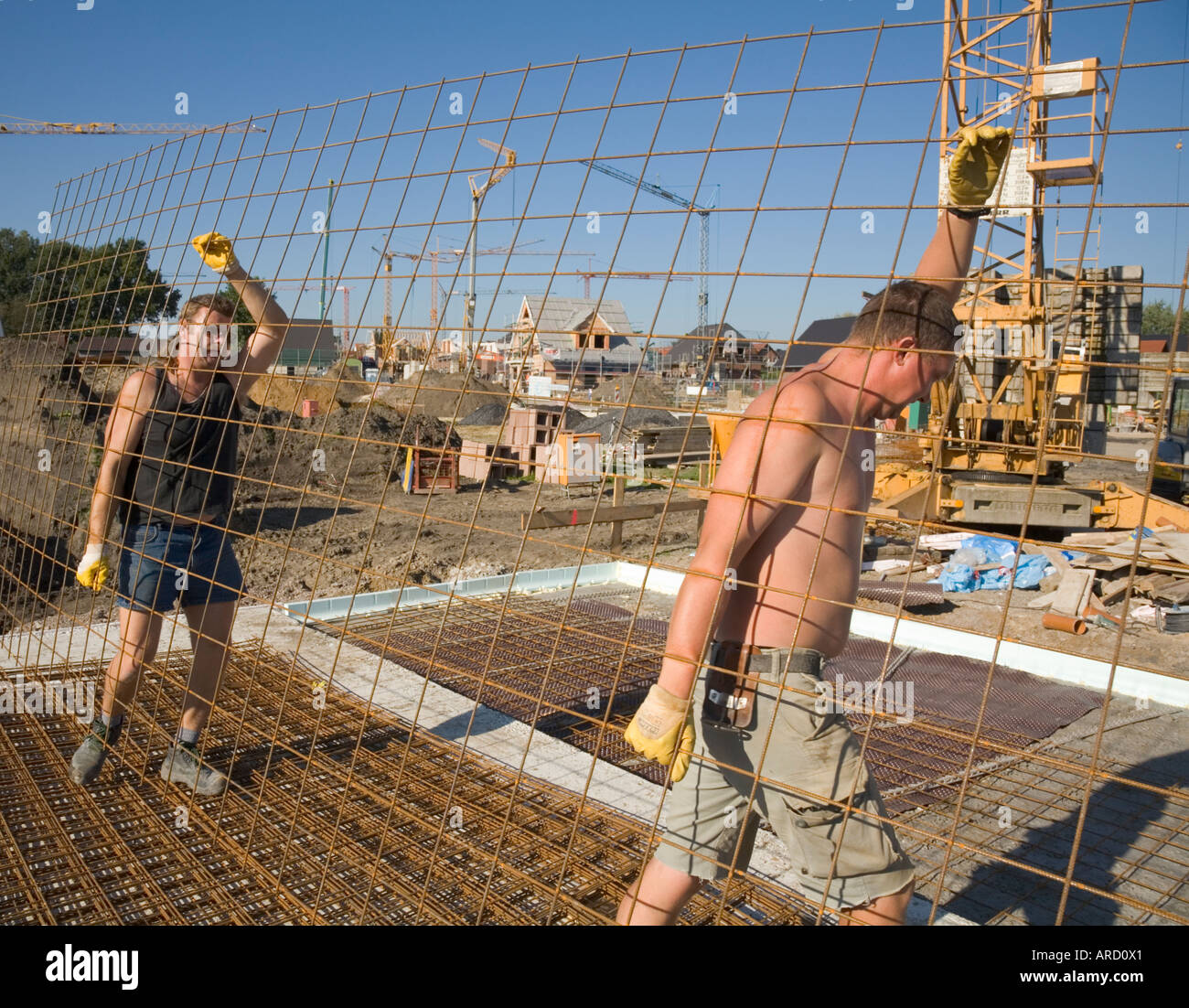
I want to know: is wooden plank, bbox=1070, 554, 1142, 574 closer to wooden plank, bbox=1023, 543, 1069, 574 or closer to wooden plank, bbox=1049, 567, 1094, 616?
wooden plank, bbox=1023, 543, 1069, 574

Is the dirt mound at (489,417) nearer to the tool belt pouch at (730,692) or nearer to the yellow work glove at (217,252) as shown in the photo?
the yellow work glove at (217,252)

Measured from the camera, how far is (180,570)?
343 centimetres

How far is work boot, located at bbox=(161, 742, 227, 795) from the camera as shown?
326cm

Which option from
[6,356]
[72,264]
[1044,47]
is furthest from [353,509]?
[1044,47]

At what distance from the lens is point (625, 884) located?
2.78m

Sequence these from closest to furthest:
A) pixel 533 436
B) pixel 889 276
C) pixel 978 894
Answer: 1. pixel 889 276
2. pixel 978 894
3. pixel 533 436

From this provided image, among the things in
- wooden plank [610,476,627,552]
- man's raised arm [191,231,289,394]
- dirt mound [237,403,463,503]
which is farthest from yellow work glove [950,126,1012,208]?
dirt mound [237,403,463,503]

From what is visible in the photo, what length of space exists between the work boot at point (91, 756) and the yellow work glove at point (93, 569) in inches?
21.7

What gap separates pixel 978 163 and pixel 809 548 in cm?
101

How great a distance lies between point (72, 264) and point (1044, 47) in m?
10.4

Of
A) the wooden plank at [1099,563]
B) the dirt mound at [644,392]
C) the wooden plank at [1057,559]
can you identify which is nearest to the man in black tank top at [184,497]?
the wooden plank at [1057,559]

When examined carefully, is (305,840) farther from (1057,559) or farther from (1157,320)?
(1157,320)

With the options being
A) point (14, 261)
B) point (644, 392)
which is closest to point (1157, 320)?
point (644, 392)
